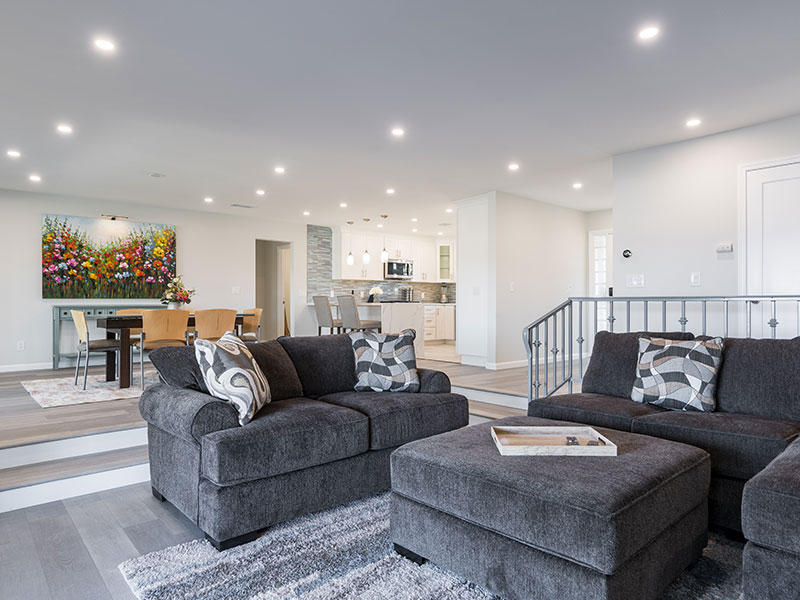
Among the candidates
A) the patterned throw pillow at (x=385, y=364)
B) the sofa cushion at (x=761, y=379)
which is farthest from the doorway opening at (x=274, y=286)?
the sofa cushion at (x=761, y=379)

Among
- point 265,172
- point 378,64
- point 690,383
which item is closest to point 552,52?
point 378,64

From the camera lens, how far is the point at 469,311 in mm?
7270

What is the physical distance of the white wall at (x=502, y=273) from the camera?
22.7 ft

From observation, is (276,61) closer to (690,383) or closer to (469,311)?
(690,383)

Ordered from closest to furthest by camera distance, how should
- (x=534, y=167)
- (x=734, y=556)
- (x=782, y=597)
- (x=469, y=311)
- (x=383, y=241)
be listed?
(x=782, y=597), (x=734, y=556), (x=534, y=167), (x=469, y=311), (x=383, y=241)

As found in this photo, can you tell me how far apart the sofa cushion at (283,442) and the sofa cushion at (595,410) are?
1096 mm

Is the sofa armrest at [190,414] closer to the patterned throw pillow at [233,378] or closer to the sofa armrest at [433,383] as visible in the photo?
the patterned throw pillow at [233,378]

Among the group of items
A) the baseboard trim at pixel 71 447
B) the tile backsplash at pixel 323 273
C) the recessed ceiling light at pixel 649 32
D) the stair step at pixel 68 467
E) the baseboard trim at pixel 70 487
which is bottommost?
the baseboard trim at pixel 70 487

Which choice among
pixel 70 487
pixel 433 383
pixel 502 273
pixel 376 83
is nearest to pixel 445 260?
pixel 502 273

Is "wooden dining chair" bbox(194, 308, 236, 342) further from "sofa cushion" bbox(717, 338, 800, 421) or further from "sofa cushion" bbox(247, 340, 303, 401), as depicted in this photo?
"sofa cushion" bbox(717, 338, 800, 421)

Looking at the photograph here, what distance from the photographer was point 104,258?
7.41 meters

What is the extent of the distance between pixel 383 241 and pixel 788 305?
7.29 m

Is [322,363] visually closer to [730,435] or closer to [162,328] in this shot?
[730,435]

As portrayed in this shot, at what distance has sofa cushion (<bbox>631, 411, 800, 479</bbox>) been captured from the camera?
2.15 metres
